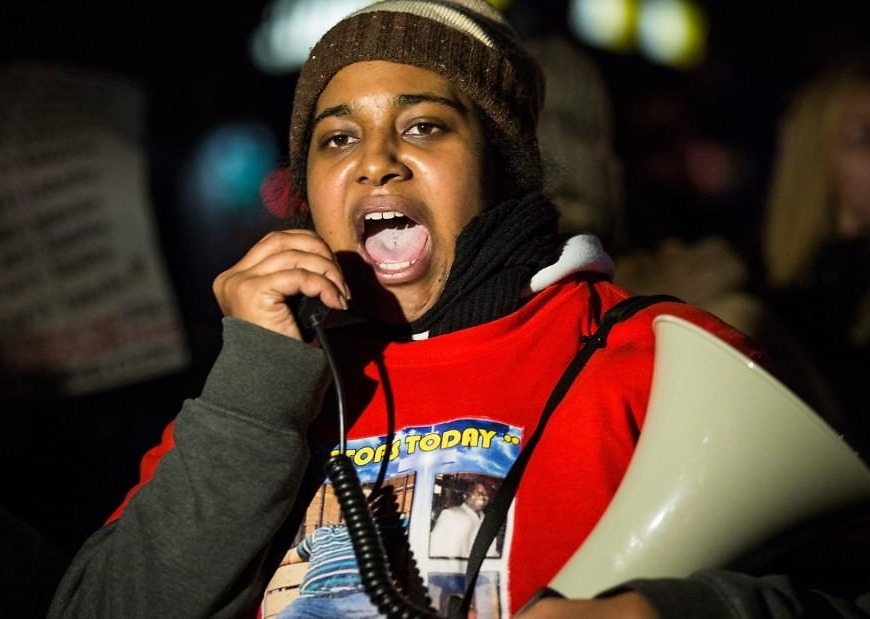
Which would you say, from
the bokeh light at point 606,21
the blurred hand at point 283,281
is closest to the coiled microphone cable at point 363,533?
the blurred hand at point 283,281

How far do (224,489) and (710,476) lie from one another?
810 mm

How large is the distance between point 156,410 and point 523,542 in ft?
10.9

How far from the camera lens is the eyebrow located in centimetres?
253

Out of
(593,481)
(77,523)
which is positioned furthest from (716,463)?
(77,523)

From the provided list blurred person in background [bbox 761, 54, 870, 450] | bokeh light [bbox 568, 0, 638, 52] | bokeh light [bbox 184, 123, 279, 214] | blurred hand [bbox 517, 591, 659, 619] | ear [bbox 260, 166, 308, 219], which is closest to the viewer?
blurred hand [bbox 517, 591, 659, 619]

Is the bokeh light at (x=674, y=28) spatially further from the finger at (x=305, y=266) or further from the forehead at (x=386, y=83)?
the finger at (x=305, y=266)

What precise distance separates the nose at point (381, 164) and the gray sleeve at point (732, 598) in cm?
97

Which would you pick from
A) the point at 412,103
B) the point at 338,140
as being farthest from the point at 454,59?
the point at 338,140

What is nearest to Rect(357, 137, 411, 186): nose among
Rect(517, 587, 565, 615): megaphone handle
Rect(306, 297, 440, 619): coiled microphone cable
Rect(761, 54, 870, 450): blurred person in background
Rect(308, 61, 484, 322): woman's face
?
Rect(308, 61, 484, 322): woman's face

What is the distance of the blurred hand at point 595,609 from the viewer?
5.81 ft

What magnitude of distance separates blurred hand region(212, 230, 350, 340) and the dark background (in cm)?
101

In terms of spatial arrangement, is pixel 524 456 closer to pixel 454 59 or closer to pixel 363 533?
pixel 363 533

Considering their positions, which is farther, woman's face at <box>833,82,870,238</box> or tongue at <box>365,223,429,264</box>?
woman's face at <box>833,82,870,238</box>

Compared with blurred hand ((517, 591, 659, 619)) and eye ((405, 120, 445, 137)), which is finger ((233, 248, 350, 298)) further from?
blurred hand ((517, 591, 659, 619))
